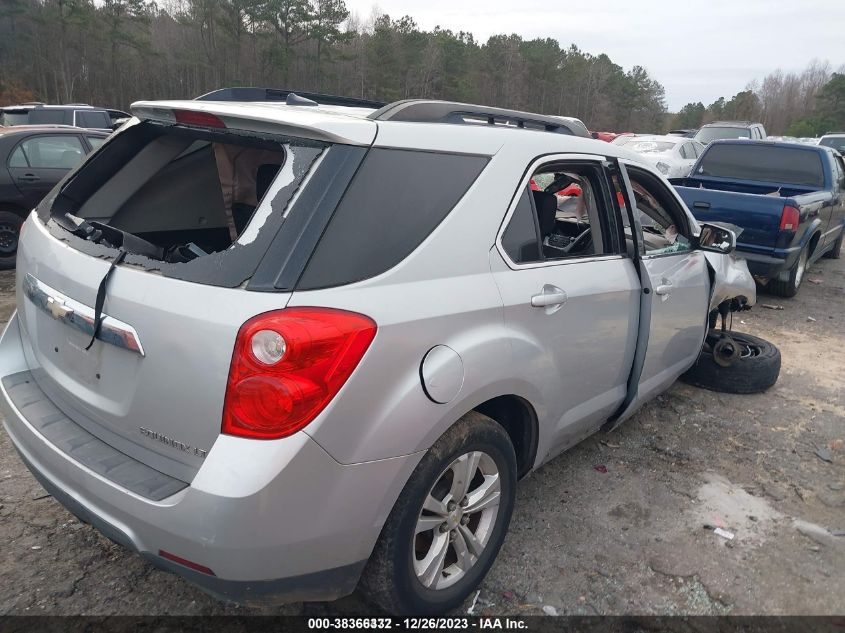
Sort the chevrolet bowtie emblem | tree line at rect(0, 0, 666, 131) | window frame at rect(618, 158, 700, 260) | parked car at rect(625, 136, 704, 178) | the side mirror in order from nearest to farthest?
the chevrolet bowtie emblem
window frame at rect(618, 158, 700, 260)
the side mirror
parked car at rect(625, 136, 704, 178)
tree line at rect(0, 0, 666, 131)

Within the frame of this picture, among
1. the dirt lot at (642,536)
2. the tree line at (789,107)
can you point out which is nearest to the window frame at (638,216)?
the dirt lot at (642,536)

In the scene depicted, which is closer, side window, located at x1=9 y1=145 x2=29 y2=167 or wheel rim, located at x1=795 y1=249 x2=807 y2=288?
side window, located at x1=9 y1=145 x2=29 y2=167

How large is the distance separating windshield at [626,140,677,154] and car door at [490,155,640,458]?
1341 centimetres

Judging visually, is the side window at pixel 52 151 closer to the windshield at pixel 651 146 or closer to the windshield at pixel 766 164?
the windshield at pixel 766 164

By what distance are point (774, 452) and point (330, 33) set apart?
44313 millimetres

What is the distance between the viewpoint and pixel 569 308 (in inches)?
106

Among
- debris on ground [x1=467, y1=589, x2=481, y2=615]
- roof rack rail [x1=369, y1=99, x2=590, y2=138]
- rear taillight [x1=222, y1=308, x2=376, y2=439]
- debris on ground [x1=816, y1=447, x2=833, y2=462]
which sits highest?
roof rack rail [x1=369, y1=99, x2=590, y2=138]

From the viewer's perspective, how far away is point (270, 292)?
180 cm

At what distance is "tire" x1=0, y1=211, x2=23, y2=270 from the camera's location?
773 cm

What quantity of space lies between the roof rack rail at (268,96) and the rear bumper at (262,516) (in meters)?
1.85

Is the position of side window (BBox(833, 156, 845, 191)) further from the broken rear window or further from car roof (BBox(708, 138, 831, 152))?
the broken rear window

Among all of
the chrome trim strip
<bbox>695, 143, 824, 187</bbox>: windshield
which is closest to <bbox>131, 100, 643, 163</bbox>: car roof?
the chrome trim strip

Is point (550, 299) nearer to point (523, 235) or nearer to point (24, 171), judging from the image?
point (523, 235)

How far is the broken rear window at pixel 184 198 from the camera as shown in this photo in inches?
76.0
